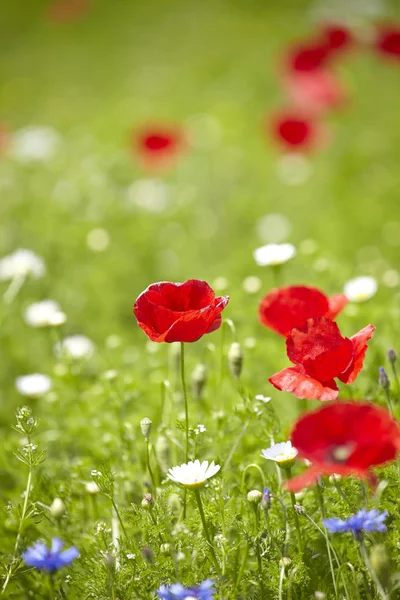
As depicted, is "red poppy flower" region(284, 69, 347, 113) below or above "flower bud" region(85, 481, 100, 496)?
above

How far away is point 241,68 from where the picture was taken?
6.52m

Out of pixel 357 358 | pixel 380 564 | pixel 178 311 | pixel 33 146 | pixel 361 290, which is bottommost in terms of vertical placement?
pixel 380 564

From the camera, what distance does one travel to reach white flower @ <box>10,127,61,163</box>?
4.47 meters

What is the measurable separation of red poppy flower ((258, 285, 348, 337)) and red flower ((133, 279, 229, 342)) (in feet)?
0.49

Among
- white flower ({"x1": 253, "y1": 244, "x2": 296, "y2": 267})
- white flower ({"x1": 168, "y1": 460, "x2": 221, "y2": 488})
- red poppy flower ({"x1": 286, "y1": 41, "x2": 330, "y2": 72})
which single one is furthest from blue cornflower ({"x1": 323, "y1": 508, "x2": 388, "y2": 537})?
red poppy flower ({"x1": 286, "y1": 41, "x2": 330, "y2": 72})

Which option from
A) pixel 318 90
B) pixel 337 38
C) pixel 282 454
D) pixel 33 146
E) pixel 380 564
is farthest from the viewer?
pixel 33 146

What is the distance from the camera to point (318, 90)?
4.25 metres

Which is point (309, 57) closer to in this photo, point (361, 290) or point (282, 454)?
point (361, 290)

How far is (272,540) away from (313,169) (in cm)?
384

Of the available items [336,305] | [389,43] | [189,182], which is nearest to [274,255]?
[336,305]

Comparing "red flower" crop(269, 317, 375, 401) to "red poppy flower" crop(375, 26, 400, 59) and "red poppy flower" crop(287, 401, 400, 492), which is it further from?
"red poppy flower" crop(375, 26, 400, 59)

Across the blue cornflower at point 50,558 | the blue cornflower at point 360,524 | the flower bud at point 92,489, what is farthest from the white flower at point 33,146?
the blue cornflower at point 360,524

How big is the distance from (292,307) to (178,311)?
263 millimetres

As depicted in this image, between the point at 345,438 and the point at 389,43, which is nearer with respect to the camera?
the point at 345,438
